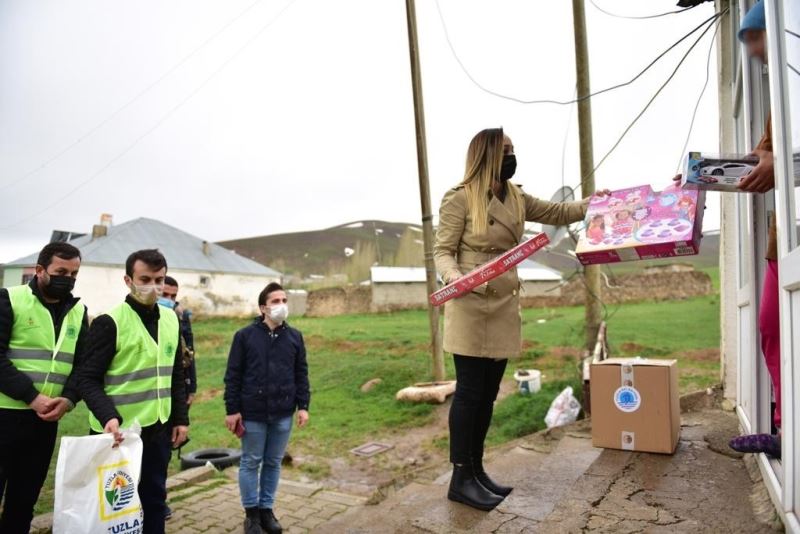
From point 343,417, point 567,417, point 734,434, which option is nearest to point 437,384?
point 343,417

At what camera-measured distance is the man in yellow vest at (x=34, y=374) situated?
103 inches

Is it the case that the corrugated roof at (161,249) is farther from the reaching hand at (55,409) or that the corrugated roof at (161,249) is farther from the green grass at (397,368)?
the reaching hand at (55,409)

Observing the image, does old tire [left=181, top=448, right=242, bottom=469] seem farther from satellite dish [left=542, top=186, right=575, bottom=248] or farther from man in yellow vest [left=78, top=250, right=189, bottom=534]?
satellite dish [left=542, top=186, right=575, bottom=248]

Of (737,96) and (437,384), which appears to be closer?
(737,96)

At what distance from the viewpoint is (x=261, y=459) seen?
3506 mm

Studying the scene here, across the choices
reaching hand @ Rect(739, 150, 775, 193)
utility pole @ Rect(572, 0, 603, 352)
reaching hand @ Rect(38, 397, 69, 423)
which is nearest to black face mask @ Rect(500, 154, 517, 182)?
reaching hand @ Rect(739, 150, 775, 193)

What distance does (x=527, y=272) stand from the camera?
31.2 m

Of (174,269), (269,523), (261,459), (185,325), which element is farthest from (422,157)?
(174,269)

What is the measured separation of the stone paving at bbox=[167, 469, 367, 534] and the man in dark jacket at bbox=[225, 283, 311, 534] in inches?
15.4

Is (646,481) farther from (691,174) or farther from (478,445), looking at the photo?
(691,174)

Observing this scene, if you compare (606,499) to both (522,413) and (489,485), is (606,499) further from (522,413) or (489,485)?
(522,413)

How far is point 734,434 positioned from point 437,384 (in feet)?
17.0

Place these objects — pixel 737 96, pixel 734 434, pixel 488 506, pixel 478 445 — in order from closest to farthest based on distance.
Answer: pixel 488 506 < pixel 478 445 < pixel 734 434 < pixel 737 96

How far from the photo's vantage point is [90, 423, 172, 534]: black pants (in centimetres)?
264
